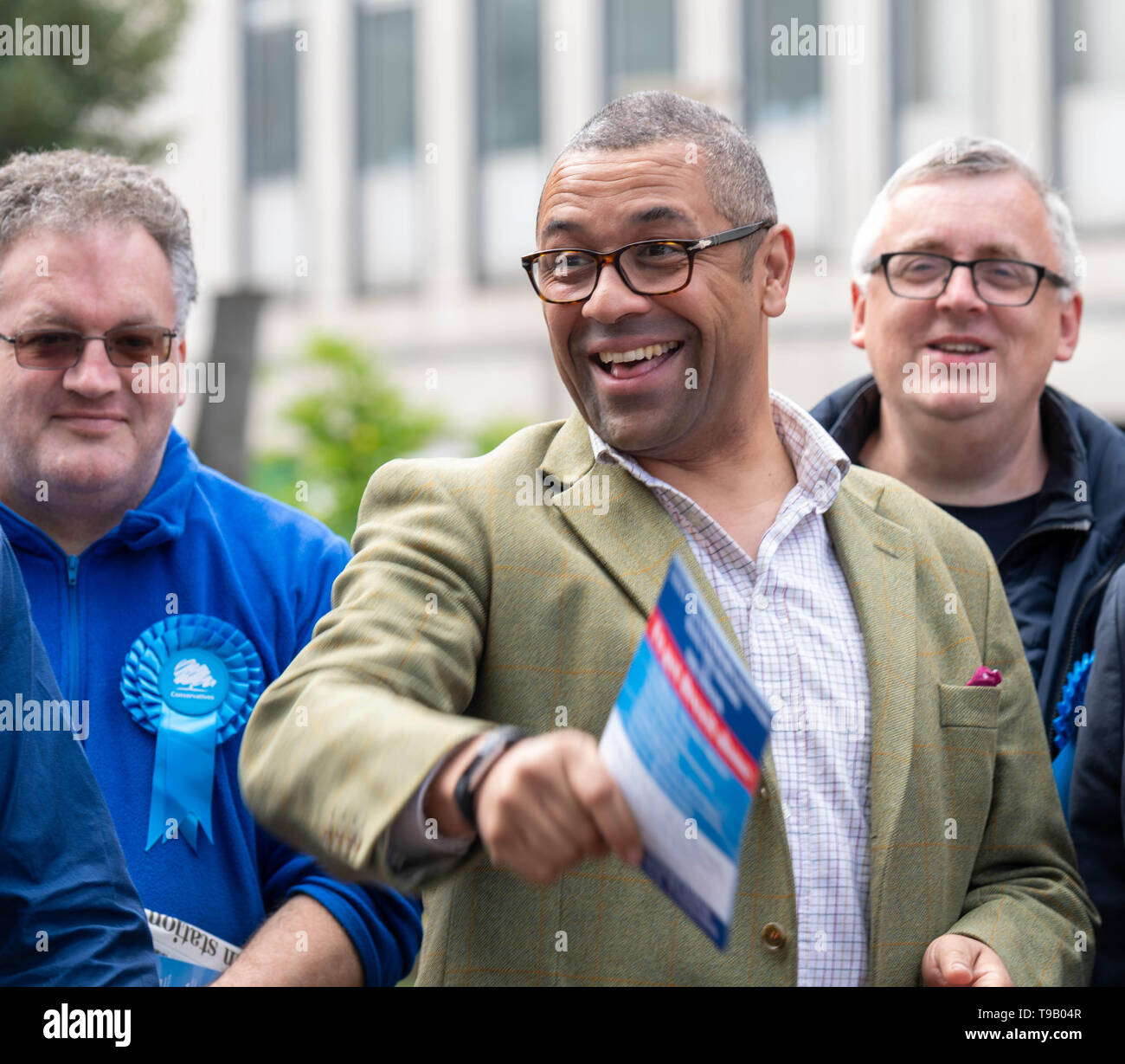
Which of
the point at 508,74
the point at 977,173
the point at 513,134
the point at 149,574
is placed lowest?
the point at 149,574

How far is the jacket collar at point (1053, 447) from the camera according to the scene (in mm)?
3201

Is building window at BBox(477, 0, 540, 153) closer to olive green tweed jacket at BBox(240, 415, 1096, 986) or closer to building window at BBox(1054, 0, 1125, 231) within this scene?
building window at BBox(1054, 0, 1125, 231)

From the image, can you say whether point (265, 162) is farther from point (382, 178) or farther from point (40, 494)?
point (40, 494)

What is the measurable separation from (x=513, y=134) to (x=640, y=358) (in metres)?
14.1

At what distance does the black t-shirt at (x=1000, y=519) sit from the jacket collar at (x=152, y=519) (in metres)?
1.66

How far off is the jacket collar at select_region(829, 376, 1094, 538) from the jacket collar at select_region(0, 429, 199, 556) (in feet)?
5.07

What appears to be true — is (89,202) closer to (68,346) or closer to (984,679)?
(68,346)

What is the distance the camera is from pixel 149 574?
2816mm

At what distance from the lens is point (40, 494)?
2.79 meters

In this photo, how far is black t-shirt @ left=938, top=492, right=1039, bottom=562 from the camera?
10.8 ft

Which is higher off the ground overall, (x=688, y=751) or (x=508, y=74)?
(x=508, y=74)

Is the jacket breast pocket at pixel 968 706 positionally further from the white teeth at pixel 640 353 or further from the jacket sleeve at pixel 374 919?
the jacket sleeve at pixel 374 919

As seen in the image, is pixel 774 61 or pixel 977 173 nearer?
pixel 977 173

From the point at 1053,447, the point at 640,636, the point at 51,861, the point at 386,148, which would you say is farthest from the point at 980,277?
the point at 386,148
